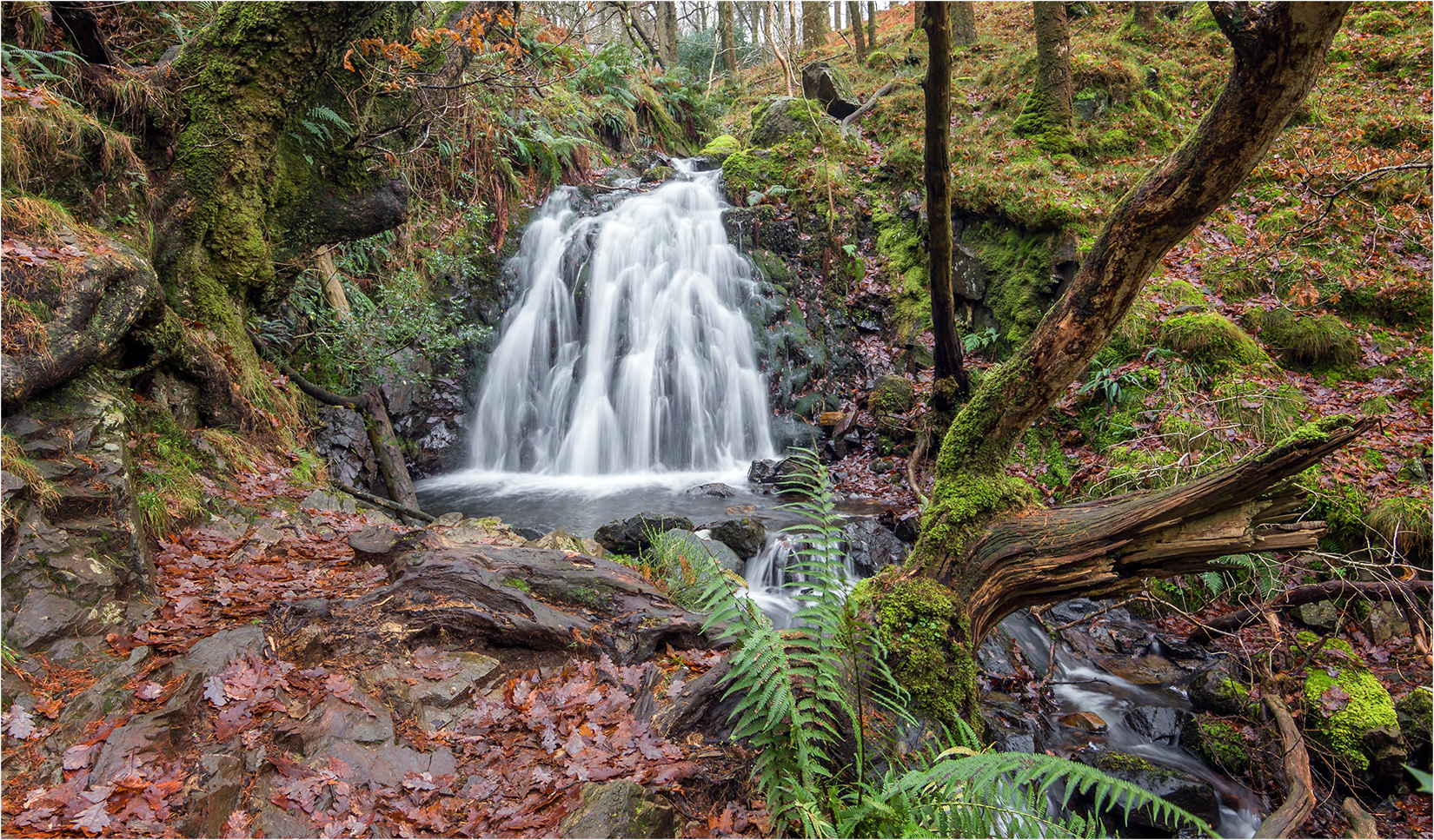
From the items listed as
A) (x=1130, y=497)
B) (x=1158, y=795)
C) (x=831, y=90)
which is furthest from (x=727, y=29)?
(x=1158, y=795)

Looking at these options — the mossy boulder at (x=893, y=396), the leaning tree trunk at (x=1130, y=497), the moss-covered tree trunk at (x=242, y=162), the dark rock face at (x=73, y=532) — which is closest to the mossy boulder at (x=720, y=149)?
the mossy boulder at (x=893, y=396)

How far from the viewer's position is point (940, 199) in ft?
20.9

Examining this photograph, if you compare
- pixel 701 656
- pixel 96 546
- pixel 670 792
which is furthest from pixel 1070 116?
pixel 96 546

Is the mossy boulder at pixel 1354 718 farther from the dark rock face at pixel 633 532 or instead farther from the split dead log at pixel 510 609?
the dark rock face at pixel 633 532

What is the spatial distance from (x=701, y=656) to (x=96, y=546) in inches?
117

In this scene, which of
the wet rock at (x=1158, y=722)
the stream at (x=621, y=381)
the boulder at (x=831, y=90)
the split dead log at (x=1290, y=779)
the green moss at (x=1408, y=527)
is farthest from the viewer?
the boulder at (x=831, y=90)

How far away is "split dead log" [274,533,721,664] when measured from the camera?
10.6ft

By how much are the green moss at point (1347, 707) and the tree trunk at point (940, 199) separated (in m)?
4.14

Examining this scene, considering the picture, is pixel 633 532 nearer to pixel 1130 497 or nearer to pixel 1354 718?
pixel 1130 497

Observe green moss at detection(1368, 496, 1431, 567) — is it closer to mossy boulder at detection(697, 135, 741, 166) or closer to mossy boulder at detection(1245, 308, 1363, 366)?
mossy boulder at detection(1245, 308, 1363, 366)

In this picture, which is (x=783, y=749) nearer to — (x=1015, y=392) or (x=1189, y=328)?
(x=1015, y=392)

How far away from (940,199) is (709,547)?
13.8 feet

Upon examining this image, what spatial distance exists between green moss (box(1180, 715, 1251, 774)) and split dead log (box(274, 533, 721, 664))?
3807 millimetres

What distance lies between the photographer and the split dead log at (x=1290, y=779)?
3.49m
